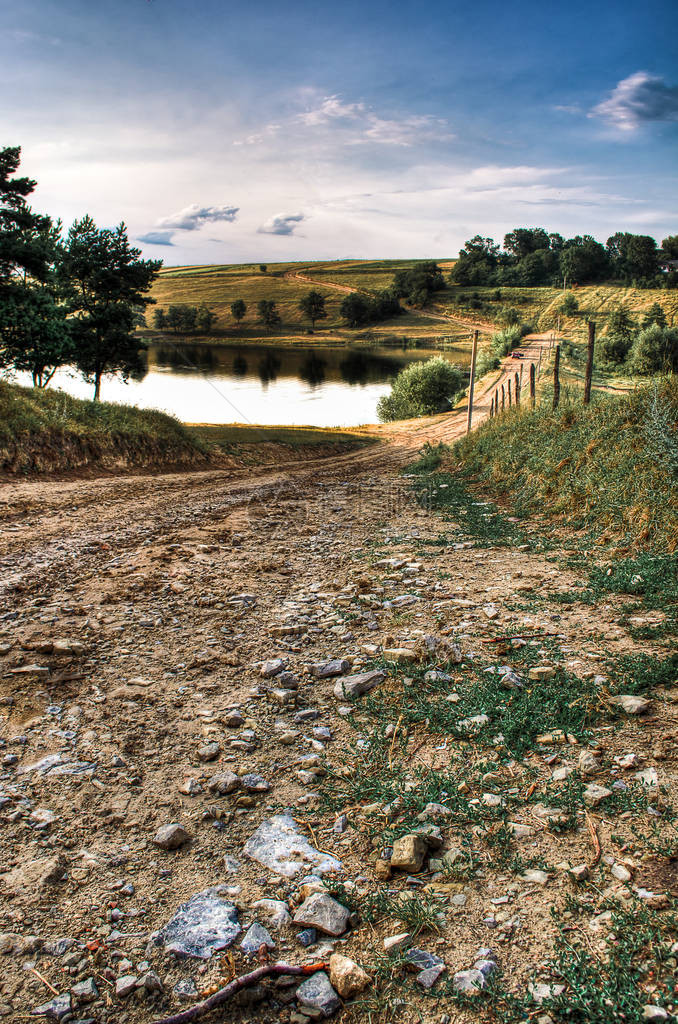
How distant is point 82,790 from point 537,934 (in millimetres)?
2673

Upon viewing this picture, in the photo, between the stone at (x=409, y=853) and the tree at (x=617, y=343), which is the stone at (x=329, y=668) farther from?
the tree at (x=617, y=343)

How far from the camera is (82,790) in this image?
363cm

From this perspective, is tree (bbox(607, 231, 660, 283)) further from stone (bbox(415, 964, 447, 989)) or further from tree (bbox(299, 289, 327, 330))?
stone (bbox(415, 964, 447, 989))

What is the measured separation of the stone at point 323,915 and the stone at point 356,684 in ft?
6.33

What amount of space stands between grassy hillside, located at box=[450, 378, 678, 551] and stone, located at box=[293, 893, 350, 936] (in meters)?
5.60

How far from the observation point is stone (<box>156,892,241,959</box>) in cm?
259

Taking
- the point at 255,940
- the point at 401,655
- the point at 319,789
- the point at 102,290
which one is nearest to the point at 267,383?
the point at 102,290

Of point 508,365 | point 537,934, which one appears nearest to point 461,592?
point 537,934

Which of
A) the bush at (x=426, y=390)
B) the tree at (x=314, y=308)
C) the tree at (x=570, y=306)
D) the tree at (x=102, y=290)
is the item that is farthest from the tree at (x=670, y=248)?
the tree at (x=102, y=290)

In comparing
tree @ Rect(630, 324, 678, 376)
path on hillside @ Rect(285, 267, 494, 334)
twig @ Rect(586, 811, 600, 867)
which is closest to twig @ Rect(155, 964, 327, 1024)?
twig @ Rect(586, 811, 600, 867)

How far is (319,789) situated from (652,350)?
5930 cm

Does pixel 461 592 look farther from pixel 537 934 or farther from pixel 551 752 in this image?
pixel 537 934

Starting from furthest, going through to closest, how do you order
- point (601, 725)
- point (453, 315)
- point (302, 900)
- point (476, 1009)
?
1. point (453, 315)
2. point (601, 725)
3. point (302, 900)
4. point (476, 1009)

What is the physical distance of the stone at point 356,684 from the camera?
4.71 meters
